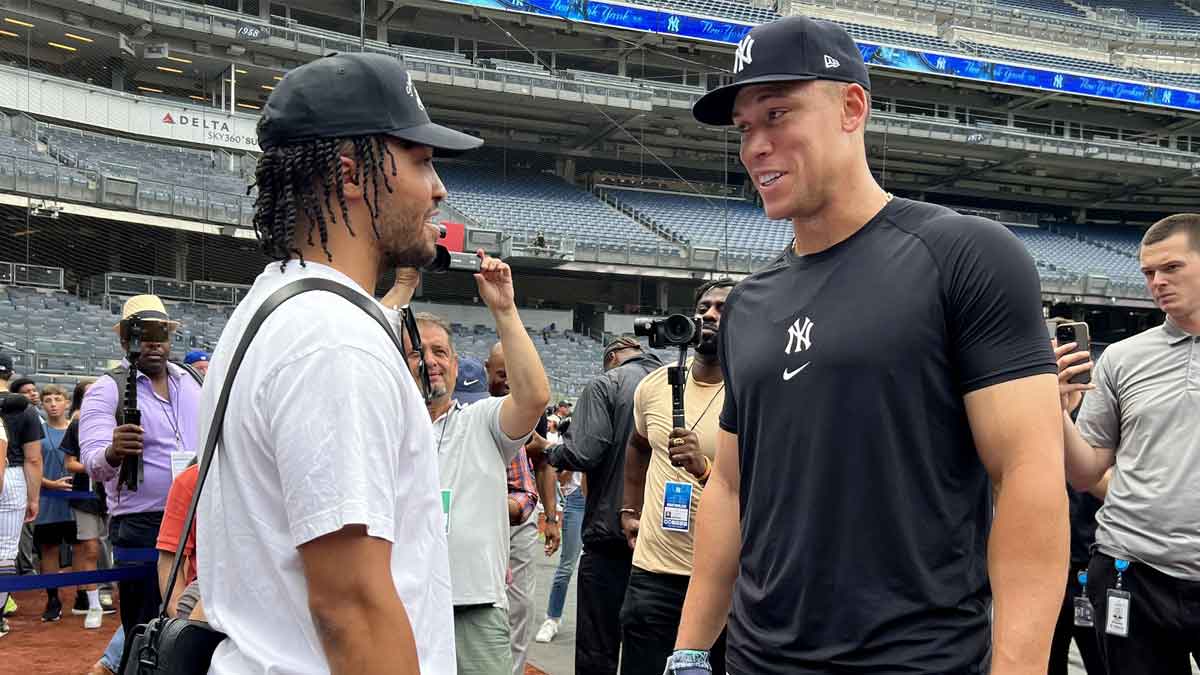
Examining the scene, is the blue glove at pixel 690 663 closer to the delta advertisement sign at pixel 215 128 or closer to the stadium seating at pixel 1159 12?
the delta advertisement sign at pixel 215 128

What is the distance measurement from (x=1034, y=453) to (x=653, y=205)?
34.4 meters

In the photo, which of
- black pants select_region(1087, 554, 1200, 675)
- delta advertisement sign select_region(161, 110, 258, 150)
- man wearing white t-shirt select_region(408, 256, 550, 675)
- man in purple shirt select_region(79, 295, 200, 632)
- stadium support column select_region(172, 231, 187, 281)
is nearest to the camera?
black pants select_region(1087, 554, 1200, 675)

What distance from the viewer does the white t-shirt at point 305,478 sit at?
4.79 ft

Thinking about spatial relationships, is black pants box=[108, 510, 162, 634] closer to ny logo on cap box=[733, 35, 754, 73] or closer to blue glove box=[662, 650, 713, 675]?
blue glove box=[662, 650, 713, 675]

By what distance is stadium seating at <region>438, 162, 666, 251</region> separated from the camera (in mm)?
31234

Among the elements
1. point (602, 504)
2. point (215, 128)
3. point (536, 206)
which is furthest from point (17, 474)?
point (536, 206)

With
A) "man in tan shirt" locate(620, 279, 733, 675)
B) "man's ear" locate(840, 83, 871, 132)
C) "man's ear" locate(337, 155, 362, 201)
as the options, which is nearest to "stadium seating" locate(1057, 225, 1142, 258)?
"man in tan shirt" locate(620, 279, 733, 675)

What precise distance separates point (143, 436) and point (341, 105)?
4.33m

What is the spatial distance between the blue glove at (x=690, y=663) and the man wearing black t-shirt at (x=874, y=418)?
0.08 m

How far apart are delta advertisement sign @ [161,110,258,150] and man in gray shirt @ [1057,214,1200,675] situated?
2709cm

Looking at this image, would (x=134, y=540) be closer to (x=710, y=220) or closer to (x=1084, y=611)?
(x=1084, y=611)

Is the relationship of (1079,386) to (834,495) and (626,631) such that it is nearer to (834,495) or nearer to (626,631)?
(834,495)

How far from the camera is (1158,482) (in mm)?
3629

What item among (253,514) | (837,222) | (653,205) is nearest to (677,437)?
(837,222)
